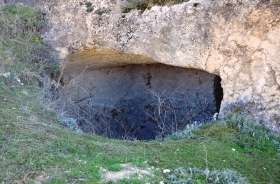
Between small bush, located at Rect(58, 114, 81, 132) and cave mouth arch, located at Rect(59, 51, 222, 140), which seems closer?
small bush, located at Rect(58, 114, 81, 132)

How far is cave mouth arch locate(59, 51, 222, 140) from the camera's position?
19.2 feet

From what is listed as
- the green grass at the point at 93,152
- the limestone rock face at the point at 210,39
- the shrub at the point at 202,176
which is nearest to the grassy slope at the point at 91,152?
the green grass at the point at 93,152

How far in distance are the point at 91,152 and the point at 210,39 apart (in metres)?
2.24

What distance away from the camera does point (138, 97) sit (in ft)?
21.6

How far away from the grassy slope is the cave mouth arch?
1876 millimetres

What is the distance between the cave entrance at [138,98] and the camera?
230 inches

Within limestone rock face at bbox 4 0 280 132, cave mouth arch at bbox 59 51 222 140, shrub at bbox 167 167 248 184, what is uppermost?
limestone rock face at bbox 4 0 280 132

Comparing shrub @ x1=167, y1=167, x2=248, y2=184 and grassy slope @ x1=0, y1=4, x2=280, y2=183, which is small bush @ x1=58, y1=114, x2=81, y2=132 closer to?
grassy slope @ x1=0, y1=4, x2=280, y2=183

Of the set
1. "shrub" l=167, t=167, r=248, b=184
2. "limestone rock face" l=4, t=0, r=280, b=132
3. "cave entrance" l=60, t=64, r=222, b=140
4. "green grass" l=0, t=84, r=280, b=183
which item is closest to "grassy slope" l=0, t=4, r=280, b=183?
"green grass" l=0, t=84, r=280, b=183

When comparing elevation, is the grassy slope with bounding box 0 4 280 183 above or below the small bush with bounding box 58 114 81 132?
above

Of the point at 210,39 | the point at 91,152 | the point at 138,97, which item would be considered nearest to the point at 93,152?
the point at 91,152

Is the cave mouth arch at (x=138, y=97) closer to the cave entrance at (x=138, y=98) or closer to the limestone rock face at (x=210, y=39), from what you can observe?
the cave entrance at (x=138, y=98)

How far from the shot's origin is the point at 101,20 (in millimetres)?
4973

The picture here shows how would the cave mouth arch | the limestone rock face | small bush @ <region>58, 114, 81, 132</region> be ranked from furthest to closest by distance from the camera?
the cave mouth arch → the limestone rock face → small bush @ <region>58, 114, 81, 132</region>
